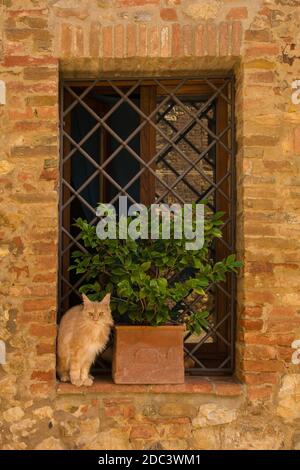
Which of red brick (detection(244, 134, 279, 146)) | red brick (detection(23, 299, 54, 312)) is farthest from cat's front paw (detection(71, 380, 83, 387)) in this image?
red brick (detection(244, 134, 279, 146))

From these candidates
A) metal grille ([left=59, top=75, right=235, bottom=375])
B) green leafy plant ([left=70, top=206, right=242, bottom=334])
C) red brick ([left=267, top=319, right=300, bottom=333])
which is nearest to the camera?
green leafy plant ([left=70, top=206, right=242, bottom=334])

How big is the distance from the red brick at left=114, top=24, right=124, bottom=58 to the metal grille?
1.00ft

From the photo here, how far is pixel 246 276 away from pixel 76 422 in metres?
1.29

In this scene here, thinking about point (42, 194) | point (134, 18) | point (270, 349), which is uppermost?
point (134, 18)

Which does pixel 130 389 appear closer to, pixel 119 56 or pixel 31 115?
pixel 31 115

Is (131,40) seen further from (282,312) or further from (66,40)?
(282,312)

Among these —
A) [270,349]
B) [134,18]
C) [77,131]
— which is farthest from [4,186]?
[270,349]

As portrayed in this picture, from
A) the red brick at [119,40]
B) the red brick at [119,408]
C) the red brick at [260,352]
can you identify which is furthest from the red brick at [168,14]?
the red brick at [119,408]

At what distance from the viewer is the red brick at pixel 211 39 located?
11.0 feet

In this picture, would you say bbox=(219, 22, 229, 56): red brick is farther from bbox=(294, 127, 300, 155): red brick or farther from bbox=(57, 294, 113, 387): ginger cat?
bbox=(57, 294, 113, 387): ginger cat

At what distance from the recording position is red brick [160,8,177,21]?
3.38 metres

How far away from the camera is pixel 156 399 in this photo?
10.8 ft

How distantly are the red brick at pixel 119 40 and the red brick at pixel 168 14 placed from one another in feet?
0.83

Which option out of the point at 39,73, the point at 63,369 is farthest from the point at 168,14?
the point at 63,369
